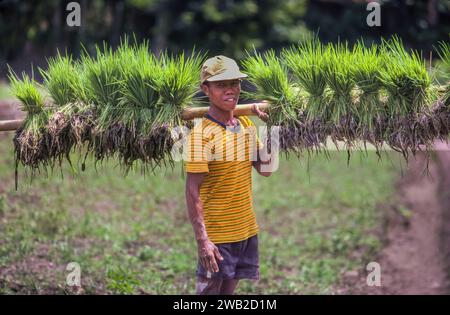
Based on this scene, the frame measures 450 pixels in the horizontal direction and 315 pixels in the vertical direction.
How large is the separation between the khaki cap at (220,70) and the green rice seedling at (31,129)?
4.05ft

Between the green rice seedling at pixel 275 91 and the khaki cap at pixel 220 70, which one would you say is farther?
the green rice seedling at pixel 275 91

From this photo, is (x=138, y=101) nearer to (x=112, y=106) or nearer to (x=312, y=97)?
(x=112, y=106)

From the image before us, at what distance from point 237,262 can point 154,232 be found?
3738mm

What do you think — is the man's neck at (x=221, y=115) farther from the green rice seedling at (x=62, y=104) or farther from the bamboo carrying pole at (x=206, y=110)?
the green rice seedling at (x=62, y=104)

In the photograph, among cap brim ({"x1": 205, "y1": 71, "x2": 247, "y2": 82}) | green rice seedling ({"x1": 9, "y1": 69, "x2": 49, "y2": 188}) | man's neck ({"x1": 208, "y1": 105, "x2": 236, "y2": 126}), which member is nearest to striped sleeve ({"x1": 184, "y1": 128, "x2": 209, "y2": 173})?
man's neck ({"x1": 208, "y1": 105, "x2": 236, "y2": 126})

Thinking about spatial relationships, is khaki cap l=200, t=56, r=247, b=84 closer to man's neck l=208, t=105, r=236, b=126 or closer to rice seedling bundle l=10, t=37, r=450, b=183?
man's neck l=208, t=105, r=236, b=126

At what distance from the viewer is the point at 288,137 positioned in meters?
4.43

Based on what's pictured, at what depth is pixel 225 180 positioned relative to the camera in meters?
4.19

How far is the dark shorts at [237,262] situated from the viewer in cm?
418

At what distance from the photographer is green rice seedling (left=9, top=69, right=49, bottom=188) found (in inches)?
182

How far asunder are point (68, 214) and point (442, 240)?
4055 millimetres

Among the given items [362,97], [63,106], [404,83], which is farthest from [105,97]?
[404,83]

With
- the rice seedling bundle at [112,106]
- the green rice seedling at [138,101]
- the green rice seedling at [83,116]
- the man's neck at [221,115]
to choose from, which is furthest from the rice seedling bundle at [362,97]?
the green rice seedling at [83,116]

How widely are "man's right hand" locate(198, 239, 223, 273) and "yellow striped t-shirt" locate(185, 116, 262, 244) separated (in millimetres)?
116
